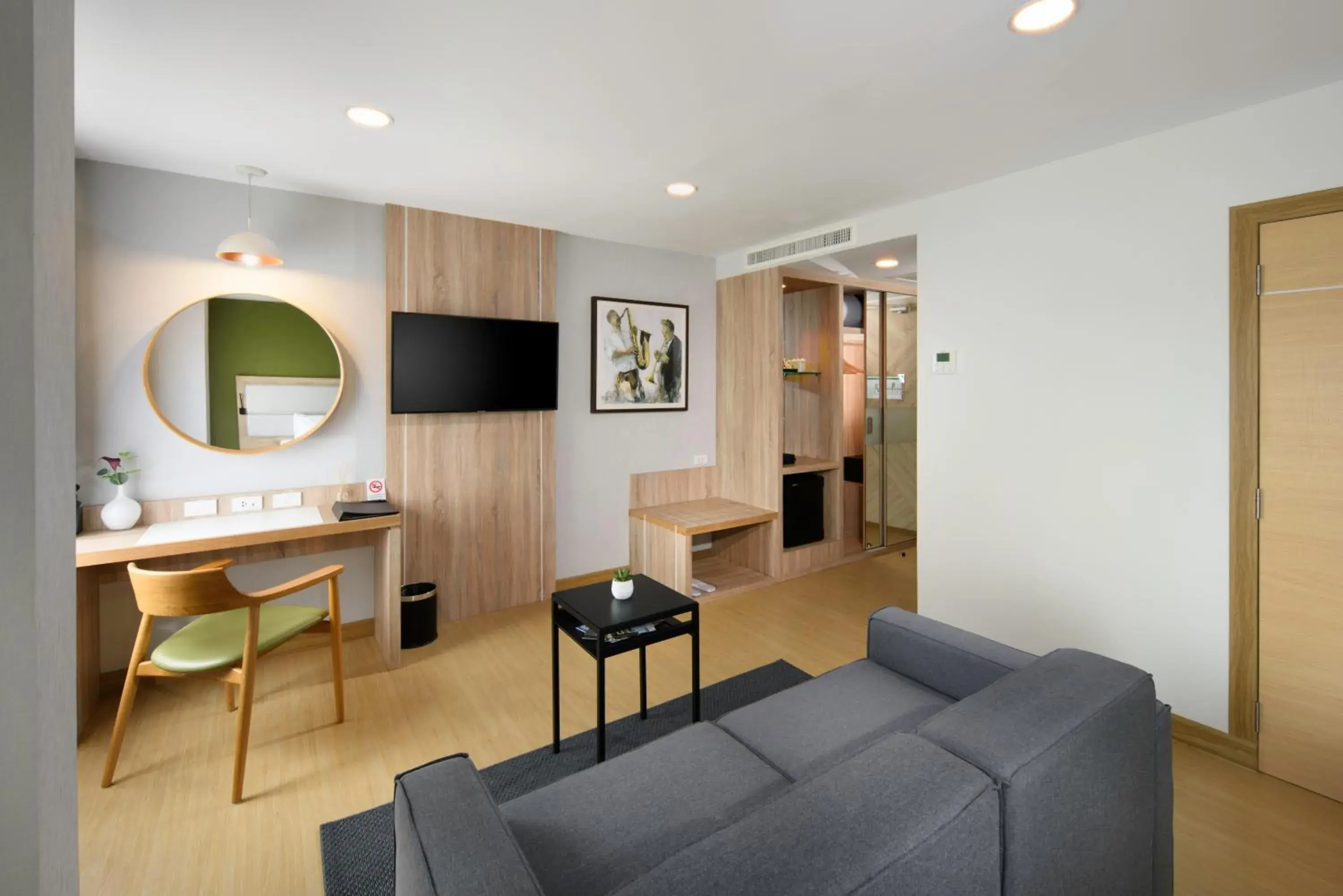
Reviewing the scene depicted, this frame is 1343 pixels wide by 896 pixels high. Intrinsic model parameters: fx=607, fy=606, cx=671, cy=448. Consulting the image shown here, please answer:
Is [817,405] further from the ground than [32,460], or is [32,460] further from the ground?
[817,405]

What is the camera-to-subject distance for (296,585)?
239cm

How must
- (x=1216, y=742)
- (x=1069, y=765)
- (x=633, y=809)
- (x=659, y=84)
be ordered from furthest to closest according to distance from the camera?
(x=1216, y=742) < (x=659, y=84) < (x=633, y=809) < (x=1069, y=765)

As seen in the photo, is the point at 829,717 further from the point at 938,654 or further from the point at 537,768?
the point at 537,768

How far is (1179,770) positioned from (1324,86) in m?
2.54

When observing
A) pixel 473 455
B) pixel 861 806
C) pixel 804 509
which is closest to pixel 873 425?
pixel 804 509

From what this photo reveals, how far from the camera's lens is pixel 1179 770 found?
7.63 ft

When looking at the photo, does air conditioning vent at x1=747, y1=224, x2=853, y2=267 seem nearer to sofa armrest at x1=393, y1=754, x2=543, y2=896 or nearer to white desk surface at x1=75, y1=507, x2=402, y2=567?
white desk surface at x1=75, y1=507, x2=402, y2=567

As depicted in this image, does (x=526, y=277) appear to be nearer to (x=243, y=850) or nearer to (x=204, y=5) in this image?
(x=204, y=5)

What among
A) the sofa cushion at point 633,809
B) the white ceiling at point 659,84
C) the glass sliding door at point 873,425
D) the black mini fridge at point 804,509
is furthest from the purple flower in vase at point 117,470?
Answer: the glass sliding door at point 873,425

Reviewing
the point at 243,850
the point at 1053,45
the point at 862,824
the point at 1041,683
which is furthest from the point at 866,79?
the point at 243,850

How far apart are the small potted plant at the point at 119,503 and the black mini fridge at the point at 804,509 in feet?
12.4

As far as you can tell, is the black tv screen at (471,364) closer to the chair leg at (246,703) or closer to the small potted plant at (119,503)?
the small potted plant at (119,503)

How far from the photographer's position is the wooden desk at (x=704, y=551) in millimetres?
4117

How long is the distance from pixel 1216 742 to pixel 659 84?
3309 mm
